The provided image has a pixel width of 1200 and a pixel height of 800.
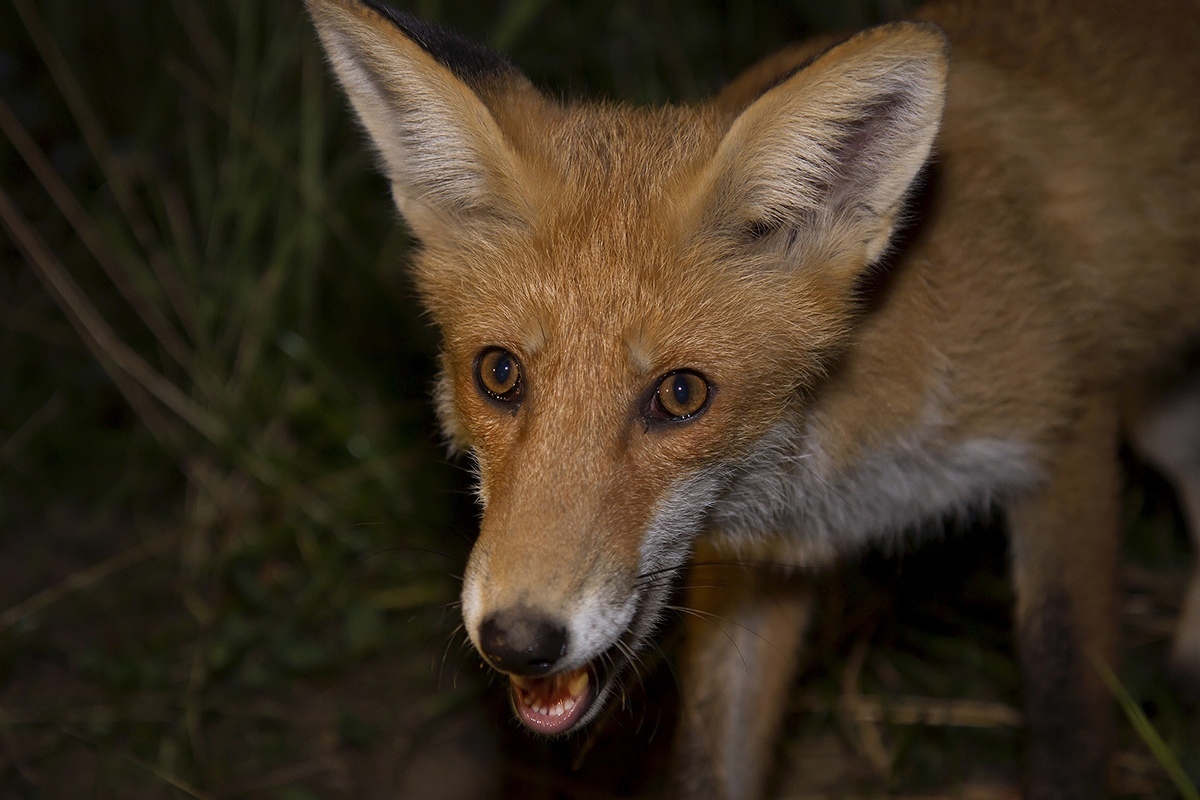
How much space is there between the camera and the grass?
131 inches

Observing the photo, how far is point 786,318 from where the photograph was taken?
2.21m

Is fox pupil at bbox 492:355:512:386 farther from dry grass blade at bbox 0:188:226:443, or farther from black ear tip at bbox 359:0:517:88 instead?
dry grass blade at bbox 0:188:226:443

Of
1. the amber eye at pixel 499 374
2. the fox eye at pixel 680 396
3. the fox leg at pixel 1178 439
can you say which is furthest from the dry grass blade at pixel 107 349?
the fox leg at pixel 1178 439

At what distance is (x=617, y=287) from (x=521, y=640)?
27.4 inches

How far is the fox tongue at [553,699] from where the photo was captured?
207 centimetres

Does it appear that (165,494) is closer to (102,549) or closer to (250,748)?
(102,549)

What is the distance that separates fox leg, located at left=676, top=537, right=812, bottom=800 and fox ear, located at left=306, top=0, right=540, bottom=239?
3.56ft

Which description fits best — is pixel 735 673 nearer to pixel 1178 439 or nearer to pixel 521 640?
pixel 521 640

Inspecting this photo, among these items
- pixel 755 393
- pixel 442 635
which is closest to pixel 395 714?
pixel 442 635

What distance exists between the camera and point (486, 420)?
85.5 inches

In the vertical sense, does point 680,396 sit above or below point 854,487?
above

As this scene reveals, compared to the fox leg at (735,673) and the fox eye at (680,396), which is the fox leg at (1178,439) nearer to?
the fox leg at (735,673)

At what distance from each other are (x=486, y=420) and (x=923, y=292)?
3.30ft

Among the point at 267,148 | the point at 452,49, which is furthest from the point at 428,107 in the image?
the point at 267,148
